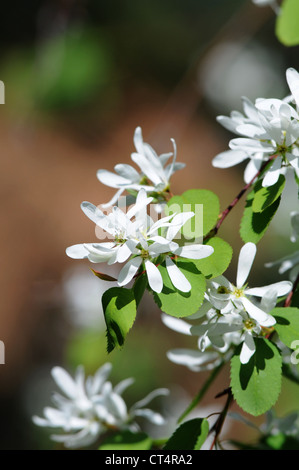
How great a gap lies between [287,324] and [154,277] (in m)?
0.20

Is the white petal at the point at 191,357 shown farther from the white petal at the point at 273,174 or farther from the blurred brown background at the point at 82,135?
the blurred brown background at the point at 82,135

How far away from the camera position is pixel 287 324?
70cm

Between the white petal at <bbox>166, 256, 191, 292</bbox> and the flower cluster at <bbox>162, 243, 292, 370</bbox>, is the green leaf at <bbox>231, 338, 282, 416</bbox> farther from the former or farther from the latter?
the white petal at <bbox>166, 256, 191, 292</bbox>

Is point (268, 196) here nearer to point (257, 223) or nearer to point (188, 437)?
point (257, 223)

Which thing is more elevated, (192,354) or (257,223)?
(257,223)

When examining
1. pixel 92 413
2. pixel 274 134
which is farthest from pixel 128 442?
pixel 274 134

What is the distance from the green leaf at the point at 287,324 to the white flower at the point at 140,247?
0.48 feet

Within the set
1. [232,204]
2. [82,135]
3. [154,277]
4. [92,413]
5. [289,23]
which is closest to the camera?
[154,277]

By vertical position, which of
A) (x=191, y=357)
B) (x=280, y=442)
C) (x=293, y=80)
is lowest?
(x=280, y=442)

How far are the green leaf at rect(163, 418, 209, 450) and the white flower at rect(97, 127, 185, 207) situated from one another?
0.36 meters

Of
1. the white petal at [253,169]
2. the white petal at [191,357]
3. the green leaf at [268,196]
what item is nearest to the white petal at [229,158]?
the white petal at [253,169]
